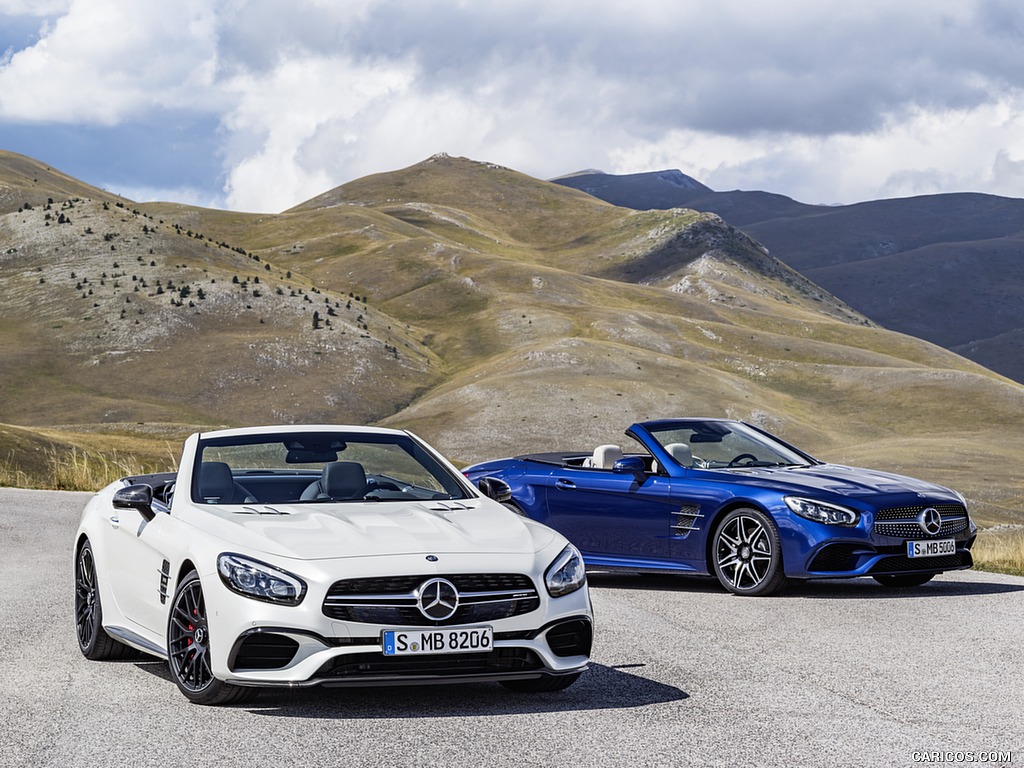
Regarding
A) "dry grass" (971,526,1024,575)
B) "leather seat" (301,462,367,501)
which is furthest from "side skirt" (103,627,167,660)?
"dry grass" (971,526,1024,575)

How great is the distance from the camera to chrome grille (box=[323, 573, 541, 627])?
641 centimetres

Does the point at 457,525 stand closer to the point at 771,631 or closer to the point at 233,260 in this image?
the point at 771,631

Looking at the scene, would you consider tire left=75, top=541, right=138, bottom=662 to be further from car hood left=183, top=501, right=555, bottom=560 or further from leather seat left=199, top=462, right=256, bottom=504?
car hood left=183, top=501, right=555, bottom=560

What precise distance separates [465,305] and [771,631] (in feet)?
425

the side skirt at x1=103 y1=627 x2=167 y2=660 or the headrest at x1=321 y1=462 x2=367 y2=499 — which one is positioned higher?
the headrest at x1=321 y1=462 x2=367 y2=499

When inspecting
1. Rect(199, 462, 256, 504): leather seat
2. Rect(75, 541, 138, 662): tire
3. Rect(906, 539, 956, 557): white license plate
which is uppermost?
Rect(199, 462, 256, 504): leather seat

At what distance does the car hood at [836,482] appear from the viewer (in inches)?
456

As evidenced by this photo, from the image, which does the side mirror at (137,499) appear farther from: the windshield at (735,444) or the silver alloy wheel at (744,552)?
the windshield at (735,444)

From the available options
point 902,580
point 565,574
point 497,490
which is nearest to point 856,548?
point 902,580

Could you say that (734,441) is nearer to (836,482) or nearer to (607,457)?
(607,457)

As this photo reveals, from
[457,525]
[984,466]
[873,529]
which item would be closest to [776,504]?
[873,529]

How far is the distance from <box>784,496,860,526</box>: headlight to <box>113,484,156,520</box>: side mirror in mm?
5708

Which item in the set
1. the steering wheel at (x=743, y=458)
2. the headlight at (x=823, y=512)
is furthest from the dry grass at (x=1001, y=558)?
the headlight at (x=823, y=512)

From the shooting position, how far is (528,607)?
668 cm
